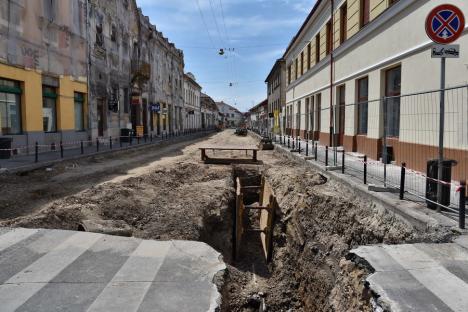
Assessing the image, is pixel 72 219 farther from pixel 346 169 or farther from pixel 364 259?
pixel 346 169

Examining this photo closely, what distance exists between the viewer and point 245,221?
13859 mm

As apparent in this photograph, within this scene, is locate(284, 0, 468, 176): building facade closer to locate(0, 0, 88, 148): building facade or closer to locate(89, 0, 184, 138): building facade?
locate(0, 0, 88, 148): building facade

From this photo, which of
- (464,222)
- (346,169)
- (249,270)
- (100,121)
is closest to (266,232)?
(249,270)

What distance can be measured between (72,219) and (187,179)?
6601mm

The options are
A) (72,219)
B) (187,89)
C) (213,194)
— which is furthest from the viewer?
(187,89)

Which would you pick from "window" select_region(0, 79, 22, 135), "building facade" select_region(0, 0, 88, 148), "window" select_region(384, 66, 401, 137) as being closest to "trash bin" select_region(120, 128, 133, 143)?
"building facade" select_region(0, 0, 88, 148)

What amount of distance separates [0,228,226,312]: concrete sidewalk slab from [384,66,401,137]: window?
7.17m

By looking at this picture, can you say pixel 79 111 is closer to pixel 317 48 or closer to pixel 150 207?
pixel 317 48

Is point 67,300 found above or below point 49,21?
below

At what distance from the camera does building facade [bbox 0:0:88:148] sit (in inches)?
639

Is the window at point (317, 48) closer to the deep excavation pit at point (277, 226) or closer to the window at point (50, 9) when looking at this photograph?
the deep excavation pit at point (277, 226)

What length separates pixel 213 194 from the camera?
1142 cm

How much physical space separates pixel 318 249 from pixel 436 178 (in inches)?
94.3

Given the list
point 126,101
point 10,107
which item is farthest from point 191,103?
point 10,107
